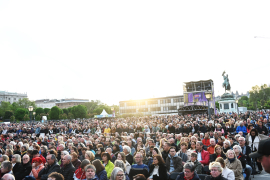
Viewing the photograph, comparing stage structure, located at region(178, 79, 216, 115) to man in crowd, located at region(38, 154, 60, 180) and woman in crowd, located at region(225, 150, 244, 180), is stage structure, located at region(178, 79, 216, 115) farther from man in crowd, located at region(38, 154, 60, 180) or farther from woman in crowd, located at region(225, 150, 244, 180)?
man in crowd, located at region(38, 154, 60, 180)

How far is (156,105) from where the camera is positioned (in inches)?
3337

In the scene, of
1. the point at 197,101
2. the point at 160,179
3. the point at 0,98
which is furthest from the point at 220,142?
the point at 0,98

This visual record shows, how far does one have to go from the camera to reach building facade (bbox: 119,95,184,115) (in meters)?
81.2

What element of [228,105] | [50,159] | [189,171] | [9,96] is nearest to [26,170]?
[50,159]

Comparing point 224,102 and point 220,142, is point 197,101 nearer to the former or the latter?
point 224,102

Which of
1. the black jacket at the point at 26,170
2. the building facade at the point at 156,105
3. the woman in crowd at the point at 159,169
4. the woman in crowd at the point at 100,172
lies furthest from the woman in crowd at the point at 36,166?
the building facade at the point at 156,105

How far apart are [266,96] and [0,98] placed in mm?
160308

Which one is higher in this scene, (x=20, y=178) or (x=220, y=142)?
(x=220, y=142)

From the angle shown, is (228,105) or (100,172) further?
(228,105)

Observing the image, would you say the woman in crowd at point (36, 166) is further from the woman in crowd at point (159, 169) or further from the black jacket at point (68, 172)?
the woman in crowd at point (159, 169)

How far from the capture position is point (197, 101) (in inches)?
2196

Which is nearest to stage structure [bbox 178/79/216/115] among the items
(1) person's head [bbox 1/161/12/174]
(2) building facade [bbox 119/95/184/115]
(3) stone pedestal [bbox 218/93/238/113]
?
(3) stone pedestal [bbox 218/93/238/113]

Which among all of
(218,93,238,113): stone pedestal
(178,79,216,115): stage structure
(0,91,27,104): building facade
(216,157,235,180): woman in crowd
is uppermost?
(0,91,27,104): building facade

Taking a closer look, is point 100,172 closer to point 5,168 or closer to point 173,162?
point 173,162
